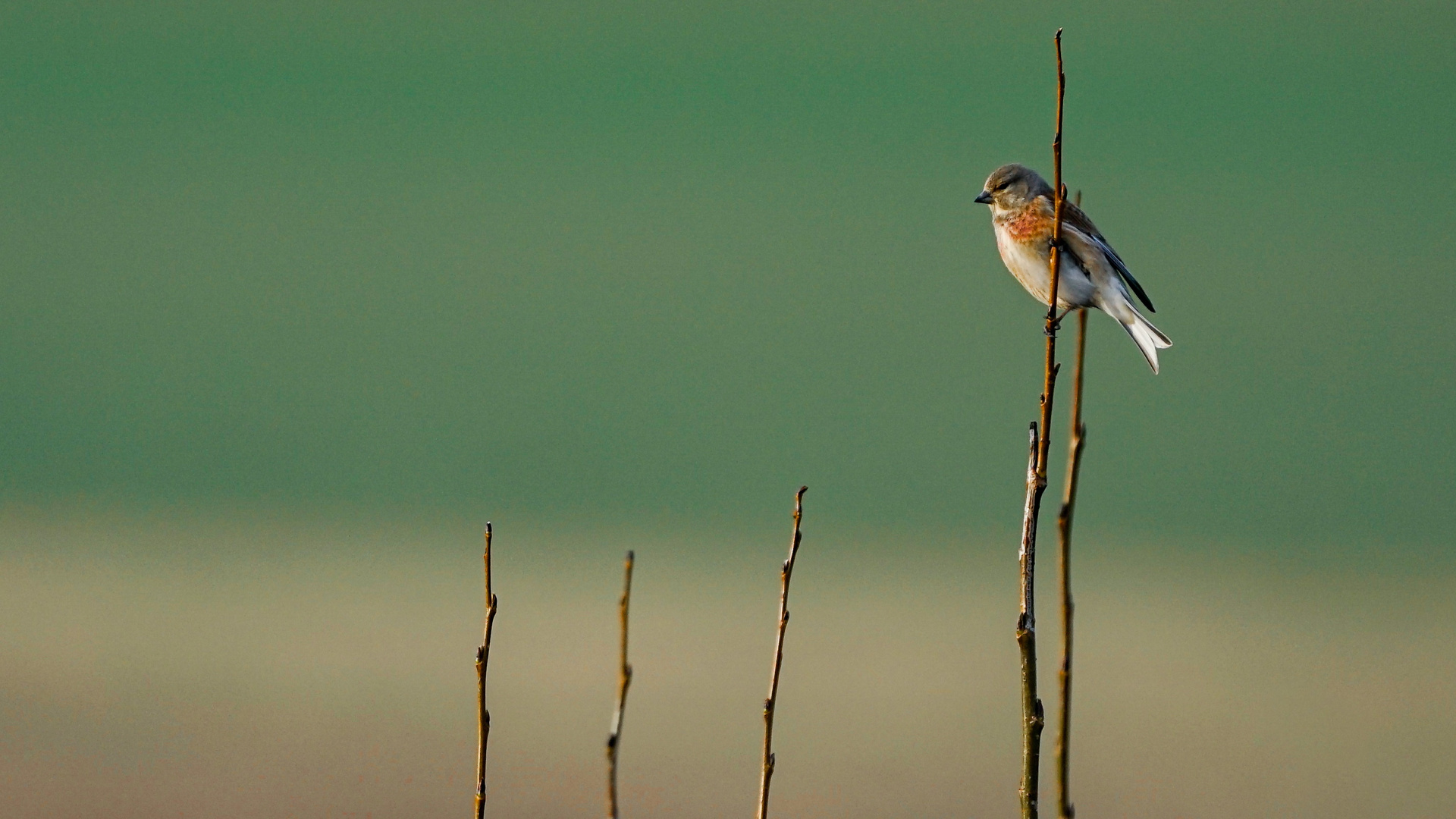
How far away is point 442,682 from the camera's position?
14.1 meters

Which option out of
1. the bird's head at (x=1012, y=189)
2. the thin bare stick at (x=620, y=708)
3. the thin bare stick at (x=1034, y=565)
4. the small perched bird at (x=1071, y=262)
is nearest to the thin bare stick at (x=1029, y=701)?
the thin bare stick at (x=1034, y=565)

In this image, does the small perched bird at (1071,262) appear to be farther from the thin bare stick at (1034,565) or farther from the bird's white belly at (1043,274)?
the thin bare stick at (1034,565)

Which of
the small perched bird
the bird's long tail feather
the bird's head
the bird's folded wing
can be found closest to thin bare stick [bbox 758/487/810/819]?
the small perched bird

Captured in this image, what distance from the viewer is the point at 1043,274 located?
3.93 metres

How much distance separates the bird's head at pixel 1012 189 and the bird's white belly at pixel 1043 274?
0.19m

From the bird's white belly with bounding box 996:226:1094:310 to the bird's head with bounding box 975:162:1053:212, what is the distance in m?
0.19

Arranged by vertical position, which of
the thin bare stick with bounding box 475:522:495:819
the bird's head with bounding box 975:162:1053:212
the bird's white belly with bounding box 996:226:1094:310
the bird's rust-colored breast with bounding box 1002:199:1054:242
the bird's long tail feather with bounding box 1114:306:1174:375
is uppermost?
the bird's head with bounding box 975:162:1053:212

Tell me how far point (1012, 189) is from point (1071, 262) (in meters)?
0.38

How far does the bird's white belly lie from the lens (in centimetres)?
394

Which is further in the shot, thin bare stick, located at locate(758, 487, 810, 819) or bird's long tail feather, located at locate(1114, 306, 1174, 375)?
bird's long tail feather, located at locate(1114, 306, 1174, 375)

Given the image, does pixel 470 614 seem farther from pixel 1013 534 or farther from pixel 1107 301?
pixel 1107 301

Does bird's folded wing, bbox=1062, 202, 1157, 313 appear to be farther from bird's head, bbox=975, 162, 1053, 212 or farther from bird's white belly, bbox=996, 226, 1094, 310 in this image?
bird's head, bbox=975, 162, 1053, 212

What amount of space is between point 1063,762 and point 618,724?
0.34 metres

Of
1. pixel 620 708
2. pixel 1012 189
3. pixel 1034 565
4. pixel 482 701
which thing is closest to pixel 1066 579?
pixel 620 708
